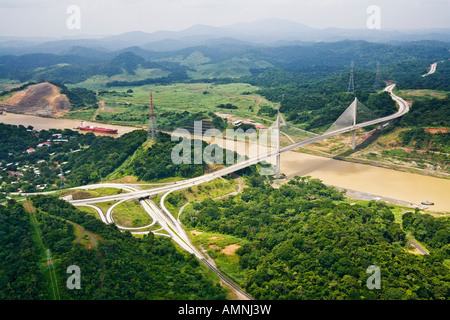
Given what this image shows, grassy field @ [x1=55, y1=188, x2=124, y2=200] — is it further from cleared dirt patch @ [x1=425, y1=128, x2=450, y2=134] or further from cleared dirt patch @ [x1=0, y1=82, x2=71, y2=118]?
cleared dirt patch @ [x1=0, y1=82, x2=71, y2=118]

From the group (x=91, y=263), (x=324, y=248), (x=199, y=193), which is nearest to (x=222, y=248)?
(x=324, y=248)

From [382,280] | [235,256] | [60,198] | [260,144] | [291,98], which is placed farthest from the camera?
[291,98]

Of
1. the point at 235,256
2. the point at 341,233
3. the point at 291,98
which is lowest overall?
the point at 235,256

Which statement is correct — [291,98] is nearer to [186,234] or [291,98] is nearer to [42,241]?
[186,234]

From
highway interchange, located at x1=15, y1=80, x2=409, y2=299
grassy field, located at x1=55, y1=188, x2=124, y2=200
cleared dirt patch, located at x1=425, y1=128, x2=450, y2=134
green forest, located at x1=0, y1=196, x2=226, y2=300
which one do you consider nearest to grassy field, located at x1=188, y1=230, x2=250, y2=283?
highway interchange, located at x1=15, y1=80, x2=409, y2=299

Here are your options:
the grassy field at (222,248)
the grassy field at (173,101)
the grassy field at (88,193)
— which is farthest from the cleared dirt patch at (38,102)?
the grassy field at (222,248)

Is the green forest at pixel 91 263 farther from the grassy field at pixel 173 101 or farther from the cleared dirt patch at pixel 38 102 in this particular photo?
the cleared dirt patch at pixel 38 102

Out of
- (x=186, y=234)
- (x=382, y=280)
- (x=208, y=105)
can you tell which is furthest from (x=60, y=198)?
(x=208, y=105)

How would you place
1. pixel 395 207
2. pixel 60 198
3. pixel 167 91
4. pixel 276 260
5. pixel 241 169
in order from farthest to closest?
pixel 167 91 → pixel 241 169 → pixel 395 207 → pixel 60 198 → pixel 276 260
